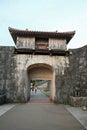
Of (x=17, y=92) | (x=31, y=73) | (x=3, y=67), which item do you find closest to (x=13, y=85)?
(x=17, y=92)

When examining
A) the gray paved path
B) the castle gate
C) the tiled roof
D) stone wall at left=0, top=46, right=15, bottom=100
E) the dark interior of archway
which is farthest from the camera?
the dark interior of archway

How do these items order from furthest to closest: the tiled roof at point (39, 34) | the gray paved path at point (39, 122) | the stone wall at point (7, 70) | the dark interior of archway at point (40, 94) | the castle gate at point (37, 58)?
the dark interior of archway at point (40, 94) → the tiled roof at point (39, 34) → the castle gate at point (37, 58) → the stone wall at point (7, 70) → the gray paved path at point (39, 122)

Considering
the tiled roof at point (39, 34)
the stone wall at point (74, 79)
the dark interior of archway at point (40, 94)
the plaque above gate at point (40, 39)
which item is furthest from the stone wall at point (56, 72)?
the dark interior of archway at point (40, 94)

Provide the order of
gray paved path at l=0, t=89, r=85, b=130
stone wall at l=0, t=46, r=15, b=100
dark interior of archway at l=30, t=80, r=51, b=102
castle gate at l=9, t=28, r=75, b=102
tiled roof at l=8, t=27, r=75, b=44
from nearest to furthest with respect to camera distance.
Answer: gray paved path at l=0, t=89, r=85, b=130, stone wall at l=0, t=46, r=15, b=100, castle gate at l=9, t=28, r=75, b=102, tiled roof at l=8, t=27, r=75, b=44, dark interior of archway at l=30, t=80, r=51, b=102

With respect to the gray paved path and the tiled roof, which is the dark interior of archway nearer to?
the tiled roof

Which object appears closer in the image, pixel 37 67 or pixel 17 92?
pixel 17 92

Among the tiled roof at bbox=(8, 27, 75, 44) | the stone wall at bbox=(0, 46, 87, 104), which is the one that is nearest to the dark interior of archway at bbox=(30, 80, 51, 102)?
the stone wall at bbox=(0, 46, 87, 104)

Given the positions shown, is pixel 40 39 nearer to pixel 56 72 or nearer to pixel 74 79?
pixel 56 72

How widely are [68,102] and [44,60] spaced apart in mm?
4202

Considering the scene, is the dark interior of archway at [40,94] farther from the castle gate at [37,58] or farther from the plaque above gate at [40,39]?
the plaque above gate at [40,39]

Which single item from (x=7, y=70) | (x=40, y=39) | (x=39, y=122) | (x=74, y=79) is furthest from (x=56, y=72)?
(x=39, y=122)

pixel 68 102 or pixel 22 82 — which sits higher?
pixel 22 82

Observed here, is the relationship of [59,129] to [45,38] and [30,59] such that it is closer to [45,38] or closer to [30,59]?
[30,59]

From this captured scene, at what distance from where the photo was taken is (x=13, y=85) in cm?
1460
